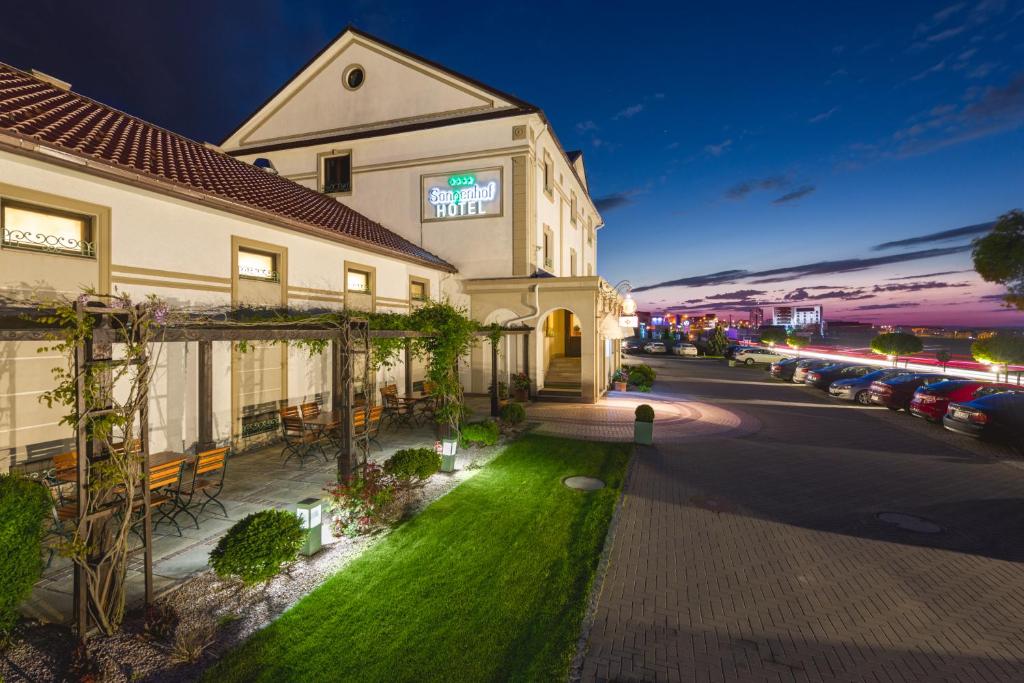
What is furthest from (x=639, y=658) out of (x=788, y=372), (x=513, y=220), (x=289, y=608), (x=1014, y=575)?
(x=788, y=372)

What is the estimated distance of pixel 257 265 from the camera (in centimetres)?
1174

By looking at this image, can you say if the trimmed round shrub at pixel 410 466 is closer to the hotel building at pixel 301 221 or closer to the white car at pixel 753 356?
the hotel building at pixel 301 221

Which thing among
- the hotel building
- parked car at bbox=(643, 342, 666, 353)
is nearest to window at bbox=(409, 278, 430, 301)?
the hotel building

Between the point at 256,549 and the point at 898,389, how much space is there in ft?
73.0

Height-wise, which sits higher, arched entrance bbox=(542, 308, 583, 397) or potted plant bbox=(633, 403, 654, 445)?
arched entrance bbox=(542, 308, 583, 397)

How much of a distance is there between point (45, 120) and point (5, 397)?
5292 millimetres

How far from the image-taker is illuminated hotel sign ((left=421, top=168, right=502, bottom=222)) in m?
18.7

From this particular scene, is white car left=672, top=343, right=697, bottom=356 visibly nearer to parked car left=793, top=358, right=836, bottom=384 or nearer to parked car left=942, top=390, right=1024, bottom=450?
parked car left=793, top=358, right=836, bottom=384

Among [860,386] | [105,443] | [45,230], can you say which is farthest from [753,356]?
[45,230]

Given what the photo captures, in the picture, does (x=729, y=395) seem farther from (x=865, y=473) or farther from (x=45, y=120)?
(x=45, y=120)

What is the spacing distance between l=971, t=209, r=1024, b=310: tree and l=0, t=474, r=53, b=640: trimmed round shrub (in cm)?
3218

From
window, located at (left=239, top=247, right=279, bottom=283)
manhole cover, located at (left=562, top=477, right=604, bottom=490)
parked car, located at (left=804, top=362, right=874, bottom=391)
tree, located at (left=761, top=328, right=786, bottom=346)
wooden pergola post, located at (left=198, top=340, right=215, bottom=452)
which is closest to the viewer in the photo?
manhole cover, located at (left=562, top=477, right=604, bottom=490)

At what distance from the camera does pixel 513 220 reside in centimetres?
1866

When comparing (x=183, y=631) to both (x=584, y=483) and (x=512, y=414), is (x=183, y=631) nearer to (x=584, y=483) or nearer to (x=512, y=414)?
(x=584, y=483)
